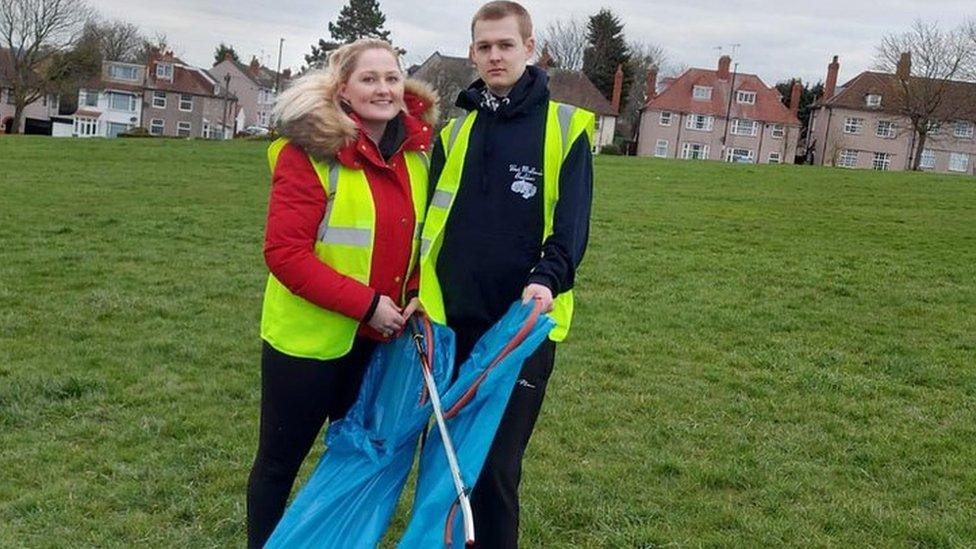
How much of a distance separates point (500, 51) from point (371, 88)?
1.68 feet

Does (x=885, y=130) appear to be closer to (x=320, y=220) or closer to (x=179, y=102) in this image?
(x=179, y=102)

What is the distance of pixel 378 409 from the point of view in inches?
135

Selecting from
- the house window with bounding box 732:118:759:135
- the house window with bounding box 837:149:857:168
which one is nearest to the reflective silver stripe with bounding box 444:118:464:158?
the house window with bounding box 837:149:857:168

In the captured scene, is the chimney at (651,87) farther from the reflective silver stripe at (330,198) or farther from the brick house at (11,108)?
the reflective silver stripe at (330,198)

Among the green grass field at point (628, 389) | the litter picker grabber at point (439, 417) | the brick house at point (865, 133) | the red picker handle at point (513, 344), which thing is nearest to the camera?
the litter picker grabber at point (439, 417)

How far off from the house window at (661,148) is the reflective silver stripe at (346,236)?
64.6m

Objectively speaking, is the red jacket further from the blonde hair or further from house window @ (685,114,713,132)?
house window @ (685,114,713,132)

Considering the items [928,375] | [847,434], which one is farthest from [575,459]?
[928,375]

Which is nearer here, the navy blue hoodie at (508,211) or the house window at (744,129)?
the navy blue hoodie at (508,211)

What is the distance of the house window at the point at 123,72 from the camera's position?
76.5 meters

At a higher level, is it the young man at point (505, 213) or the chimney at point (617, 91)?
the chimney at point (617, 91)

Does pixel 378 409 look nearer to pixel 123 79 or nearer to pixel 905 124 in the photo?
pixel 905 124

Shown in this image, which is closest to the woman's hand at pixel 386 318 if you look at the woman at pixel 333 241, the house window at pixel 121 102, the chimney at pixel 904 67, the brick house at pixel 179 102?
the woman at pixel 333 241

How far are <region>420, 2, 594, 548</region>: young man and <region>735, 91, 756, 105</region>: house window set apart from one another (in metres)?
66.8
